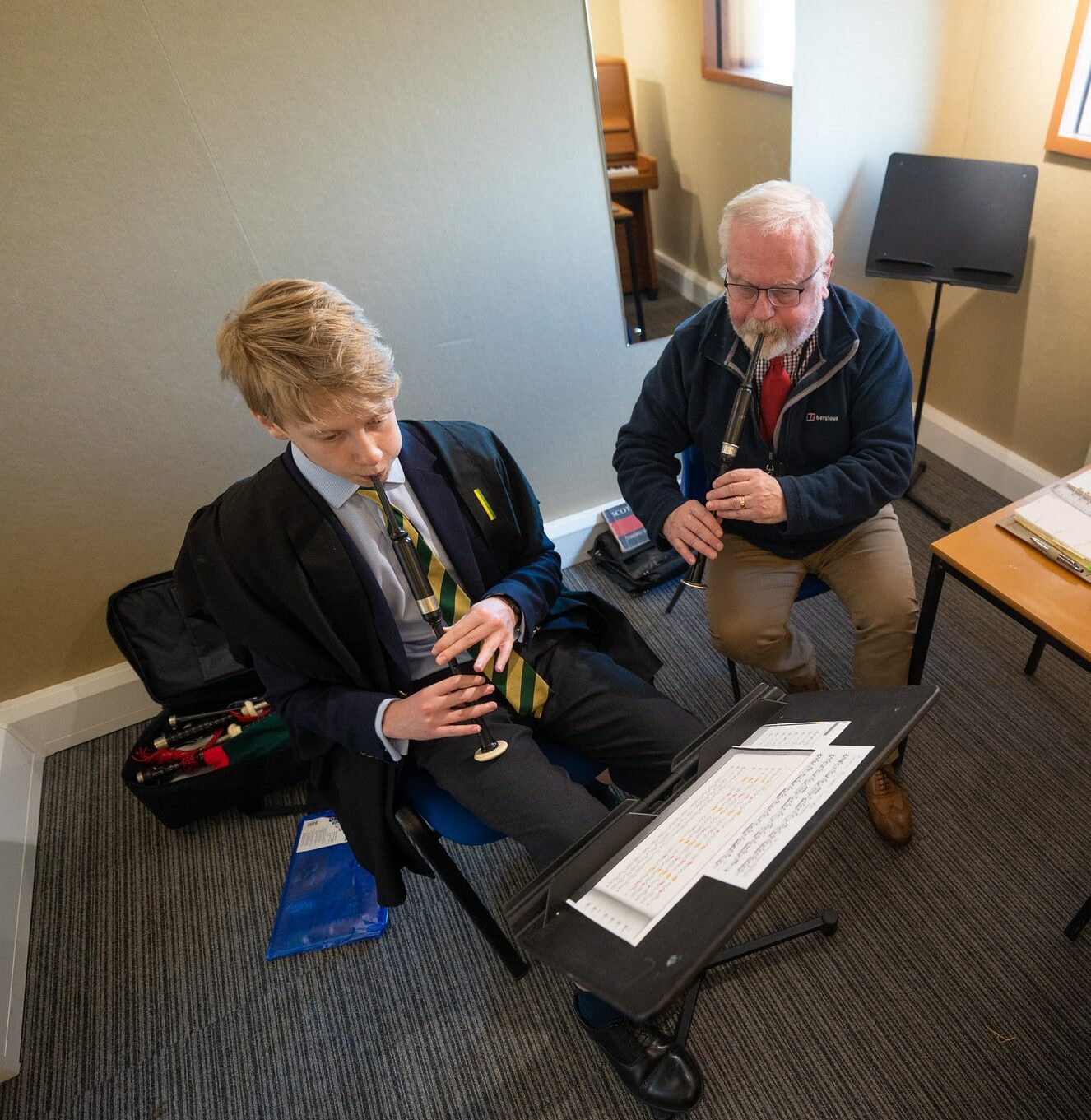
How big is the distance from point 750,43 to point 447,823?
6.90ft

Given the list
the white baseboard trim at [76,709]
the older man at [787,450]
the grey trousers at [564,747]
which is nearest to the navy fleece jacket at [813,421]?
the older man at [787,450]

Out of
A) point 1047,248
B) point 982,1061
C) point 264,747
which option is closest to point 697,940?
point 982,1061

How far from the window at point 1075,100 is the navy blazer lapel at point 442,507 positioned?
6.34 feet

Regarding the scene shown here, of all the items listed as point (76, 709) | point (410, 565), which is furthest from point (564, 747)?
point (76, 709)

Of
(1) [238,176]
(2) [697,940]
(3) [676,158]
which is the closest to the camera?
(2) [697,940]

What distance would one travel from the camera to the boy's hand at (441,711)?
115 centimetres

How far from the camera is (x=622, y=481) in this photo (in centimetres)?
170

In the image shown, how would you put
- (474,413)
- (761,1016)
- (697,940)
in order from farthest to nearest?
(474,413)
(761,1016)
(697,940)

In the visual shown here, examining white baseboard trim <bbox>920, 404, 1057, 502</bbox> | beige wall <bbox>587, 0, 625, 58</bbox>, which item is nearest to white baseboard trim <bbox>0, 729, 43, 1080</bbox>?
beige wall <bbox>587, 0, 625, 58</bbox>

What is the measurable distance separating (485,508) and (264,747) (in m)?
1.00

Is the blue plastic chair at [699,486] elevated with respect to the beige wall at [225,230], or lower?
lower

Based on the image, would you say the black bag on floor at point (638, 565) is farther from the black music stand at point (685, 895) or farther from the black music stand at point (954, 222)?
the black music stand at point (685, 895)

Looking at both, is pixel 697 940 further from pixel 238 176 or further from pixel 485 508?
pixel 238 176

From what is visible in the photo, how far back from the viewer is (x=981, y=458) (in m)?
2.51
